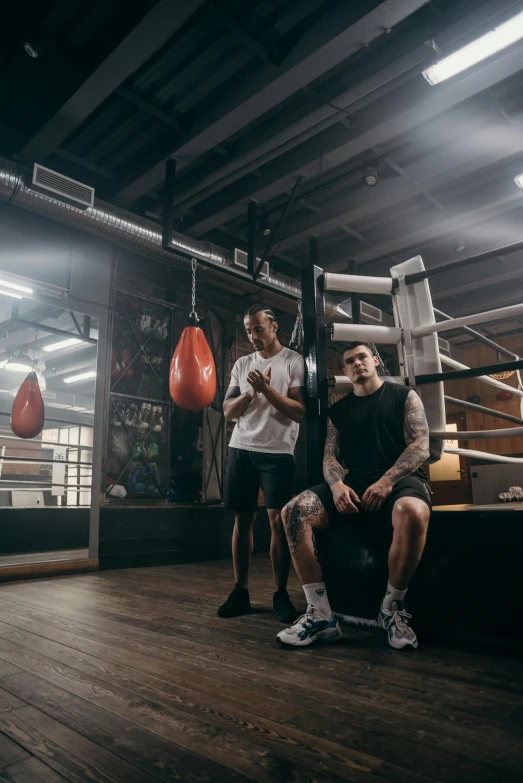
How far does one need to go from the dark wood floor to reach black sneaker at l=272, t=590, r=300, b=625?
8 centimetres

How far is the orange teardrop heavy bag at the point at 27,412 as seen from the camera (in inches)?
204

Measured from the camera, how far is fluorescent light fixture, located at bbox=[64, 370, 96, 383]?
1106cm

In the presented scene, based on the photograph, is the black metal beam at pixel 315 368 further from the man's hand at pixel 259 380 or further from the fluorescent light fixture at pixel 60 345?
the fluorescent light fixture at pixel 60 345

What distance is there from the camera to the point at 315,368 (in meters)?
2.31

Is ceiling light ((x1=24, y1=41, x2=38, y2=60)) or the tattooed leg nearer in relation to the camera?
the tattooed leg

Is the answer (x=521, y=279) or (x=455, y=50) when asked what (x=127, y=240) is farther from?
(x=521, y=279)

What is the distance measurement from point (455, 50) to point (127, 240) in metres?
2.91

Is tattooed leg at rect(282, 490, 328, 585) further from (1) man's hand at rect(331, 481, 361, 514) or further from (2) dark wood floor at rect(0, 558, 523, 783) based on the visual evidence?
(2) dark wood floor at rect(0, 558, 523, 783)

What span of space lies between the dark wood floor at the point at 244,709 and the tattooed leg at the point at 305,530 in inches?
10.5

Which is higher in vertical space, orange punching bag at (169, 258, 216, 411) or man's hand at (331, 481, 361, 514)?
orange punching bag at (169, 258, 216, 411)

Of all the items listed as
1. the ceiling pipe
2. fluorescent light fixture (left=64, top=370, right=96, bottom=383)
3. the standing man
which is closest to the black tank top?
the standing man

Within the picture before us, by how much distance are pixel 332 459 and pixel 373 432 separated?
21cm

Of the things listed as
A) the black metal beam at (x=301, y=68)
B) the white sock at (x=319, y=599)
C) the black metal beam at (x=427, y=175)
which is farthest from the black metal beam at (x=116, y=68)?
the white sock at (x=319, y=599)

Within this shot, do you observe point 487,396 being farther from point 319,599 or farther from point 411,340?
point 319,599
